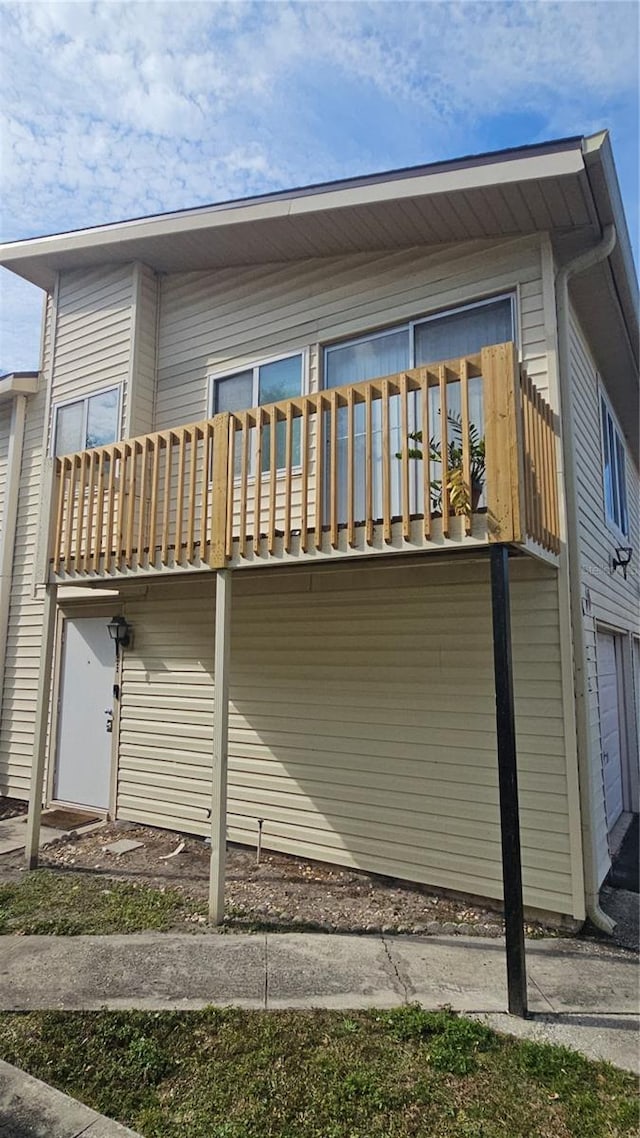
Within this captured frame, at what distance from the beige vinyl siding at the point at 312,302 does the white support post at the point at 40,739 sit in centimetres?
265

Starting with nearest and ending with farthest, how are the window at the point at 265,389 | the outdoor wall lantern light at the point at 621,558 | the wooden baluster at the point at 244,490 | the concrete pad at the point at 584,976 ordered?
1. the concrete pad at the point at 584,976
2. the wooden baluster at the point at 244,490
3. the window at the point at 265,389
4. the outdoor wall lantern light at the point at 621,558

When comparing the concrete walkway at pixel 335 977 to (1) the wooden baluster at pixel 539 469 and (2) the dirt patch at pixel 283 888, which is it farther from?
(1) the wooden baluster at pixel 539 469

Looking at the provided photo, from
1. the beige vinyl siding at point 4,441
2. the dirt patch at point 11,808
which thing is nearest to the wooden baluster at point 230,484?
the dirt patch at point 11,808

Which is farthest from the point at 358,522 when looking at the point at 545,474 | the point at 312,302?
the point at 312,302

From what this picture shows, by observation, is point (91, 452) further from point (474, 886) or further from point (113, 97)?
point (474, 886)

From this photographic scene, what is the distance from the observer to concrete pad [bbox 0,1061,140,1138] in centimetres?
228

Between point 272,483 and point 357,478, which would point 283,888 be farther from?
point 357,478

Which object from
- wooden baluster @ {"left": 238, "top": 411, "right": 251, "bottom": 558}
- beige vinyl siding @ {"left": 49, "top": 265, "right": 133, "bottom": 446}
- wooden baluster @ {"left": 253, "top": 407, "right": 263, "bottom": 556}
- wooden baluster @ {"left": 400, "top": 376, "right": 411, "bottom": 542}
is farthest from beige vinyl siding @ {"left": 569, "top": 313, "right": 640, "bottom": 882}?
beige vinyl siding @ {"left": 49, "top": 265, "right": 133, "bottom": 446}

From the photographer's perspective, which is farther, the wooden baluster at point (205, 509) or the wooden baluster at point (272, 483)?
the wooden baluster at point (205, 509)

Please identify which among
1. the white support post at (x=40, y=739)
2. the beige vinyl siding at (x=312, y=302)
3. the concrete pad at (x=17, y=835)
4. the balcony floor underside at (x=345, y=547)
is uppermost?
the beige vinyl siding at (x=312, y=302)

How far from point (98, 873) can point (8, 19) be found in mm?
7101

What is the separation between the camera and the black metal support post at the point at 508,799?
3.07m

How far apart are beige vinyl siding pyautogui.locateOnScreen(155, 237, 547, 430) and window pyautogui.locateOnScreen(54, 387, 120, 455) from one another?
23.0 inches

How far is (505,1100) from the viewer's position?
2465mm
